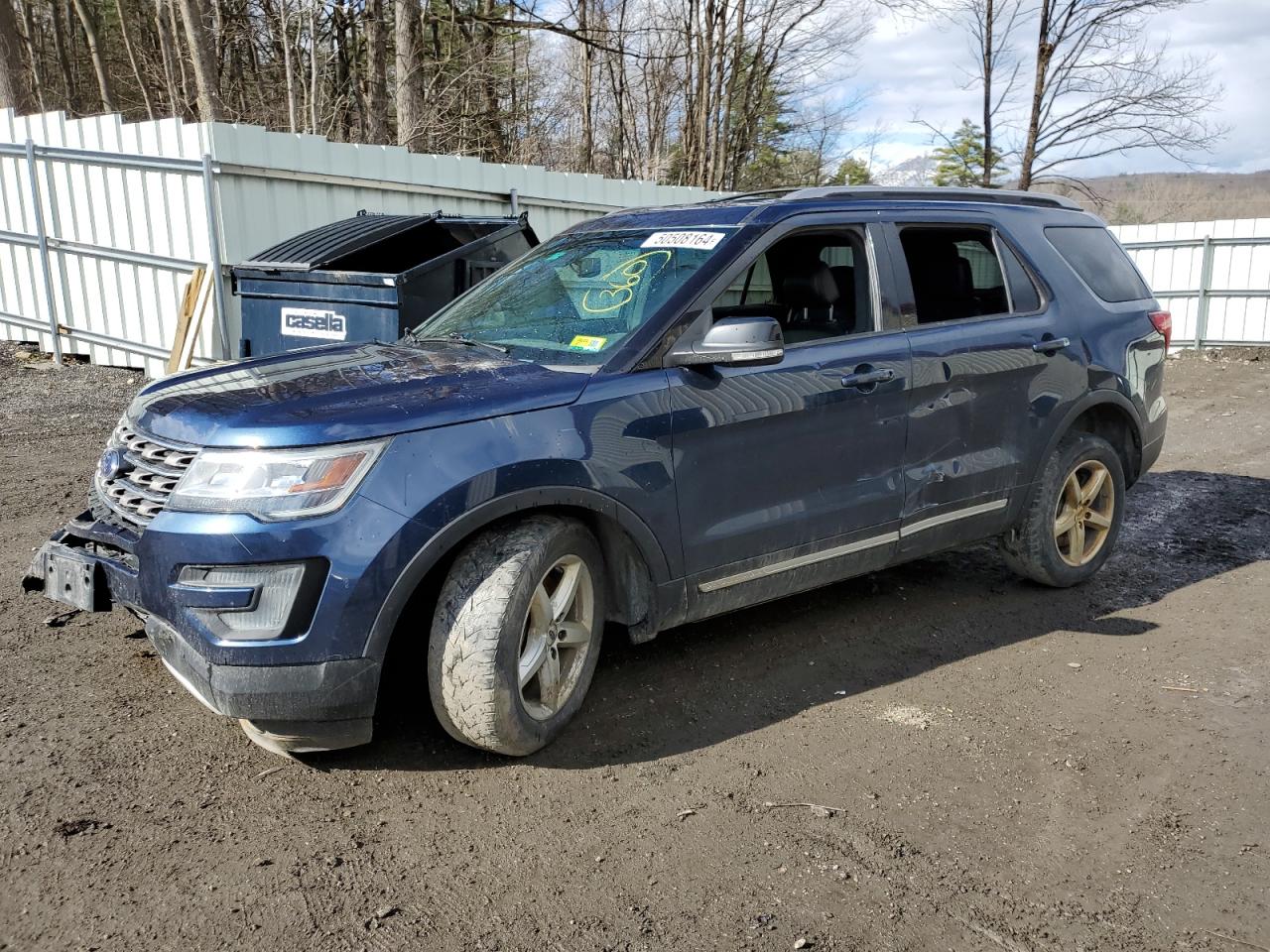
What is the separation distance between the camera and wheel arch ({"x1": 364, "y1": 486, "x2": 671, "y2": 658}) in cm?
301

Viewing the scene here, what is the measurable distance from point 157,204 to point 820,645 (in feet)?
28.2

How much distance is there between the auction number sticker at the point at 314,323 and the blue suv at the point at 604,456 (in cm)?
307

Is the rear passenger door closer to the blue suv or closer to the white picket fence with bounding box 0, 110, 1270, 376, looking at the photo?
the blue suv

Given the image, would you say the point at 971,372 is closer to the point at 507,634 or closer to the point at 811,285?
the point at 811,285

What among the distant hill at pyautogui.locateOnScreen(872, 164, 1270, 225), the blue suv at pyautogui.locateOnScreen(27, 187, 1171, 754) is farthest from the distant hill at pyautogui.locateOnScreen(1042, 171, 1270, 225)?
the blue suv at pyautogui.locateOnScreen(27, 187, 1171, 754)

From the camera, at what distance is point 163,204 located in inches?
397

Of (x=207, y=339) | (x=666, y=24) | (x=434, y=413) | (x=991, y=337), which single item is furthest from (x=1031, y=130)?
(x=434, y=413)

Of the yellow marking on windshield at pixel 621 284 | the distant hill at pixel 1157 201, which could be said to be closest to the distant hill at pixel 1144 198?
the distant hill at pixel 1157 201

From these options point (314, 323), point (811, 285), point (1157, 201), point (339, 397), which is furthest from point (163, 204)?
point (1157, 201)

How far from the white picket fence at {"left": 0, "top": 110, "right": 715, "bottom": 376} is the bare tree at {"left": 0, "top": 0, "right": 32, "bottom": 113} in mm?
4280

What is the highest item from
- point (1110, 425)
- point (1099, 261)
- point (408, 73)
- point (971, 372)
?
point (408, 73)

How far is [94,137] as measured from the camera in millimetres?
10656

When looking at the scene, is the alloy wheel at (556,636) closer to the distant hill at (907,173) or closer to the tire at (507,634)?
the tire at (507,634)

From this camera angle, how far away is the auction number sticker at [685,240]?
393cm
